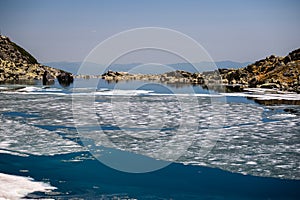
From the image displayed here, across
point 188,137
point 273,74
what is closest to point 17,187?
point 188,137

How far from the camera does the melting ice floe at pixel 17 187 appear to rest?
878 cm

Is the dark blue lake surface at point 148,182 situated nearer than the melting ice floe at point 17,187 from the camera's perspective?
No

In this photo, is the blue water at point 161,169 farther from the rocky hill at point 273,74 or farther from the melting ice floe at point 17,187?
the rocky hill at point 273,74

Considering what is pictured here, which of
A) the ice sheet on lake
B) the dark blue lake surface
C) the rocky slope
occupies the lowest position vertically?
the dark blue lake surface

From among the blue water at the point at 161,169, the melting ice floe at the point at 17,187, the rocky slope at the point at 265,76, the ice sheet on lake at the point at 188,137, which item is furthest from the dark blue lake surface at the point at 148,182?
the rocky slope at the point at 265,76

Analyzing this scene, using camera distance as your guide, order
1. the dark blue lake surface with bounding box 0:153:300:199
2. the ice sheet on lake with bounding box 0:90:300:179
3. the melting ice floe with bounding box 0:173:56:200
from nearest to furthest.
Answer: the melting ice floe with bounding box 0:173:56:200 < the dark blue lake surface with bounding box 0:153:300:199 < the ice sheet on lake with bounding box 0:90:300:179

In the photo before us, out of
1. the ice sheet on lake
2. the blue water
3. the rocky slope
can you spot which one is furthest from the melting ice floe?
the rocky slope

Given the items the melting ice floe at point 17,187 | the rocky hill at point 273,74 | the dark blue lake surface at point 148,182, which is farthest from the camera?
the rocky hill at point 273,74

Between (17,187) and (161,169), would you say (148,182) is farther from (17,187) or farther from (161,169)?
(17,187)

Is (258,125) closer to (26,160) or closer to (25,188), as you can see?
(26,160)

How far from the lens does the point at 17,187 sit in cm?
935

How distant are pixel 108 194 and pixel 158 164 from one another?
10.8 ft

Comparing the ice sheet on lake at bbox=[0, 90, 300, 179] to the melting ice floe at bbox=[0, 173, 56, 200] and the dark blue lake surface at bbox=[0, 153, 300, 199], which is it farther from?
the melting ice floe at bbox=[0, 173, 56, 200]

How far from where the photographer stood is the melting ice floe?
28.8 feet
